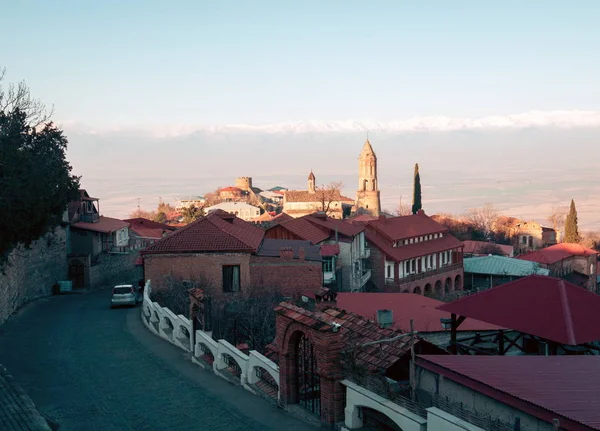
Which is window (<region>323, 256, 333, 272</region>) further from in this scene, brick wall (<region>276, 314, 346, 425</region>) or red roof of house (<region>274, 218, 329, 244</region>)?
brick wall (<region>276, 314, 346, 425</region>)

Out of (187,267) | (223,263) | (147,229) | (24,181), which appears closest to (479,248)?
(147,229)

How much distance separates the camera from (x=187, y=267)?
26.8 meters

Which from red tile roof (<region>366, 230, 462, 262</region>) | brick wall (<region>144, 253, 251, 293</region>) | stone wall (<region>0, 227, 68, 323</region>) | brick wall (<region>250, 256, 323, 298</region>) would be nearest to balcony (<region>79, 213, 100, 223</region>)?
stone wall (<region>0, 227, 68, 323</region>)

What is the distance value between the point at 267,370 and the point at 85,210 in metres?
36.9

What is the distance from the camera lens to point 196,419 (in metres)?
11.4

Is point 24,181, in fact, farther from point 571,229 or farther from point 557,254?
point 571,229

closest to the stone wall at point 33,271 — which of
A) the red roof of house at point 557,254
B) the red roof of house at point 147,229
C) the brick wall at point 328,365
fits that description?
the brick wall at point 328,365

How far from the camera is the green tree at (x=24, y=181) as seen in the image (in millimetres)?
17406

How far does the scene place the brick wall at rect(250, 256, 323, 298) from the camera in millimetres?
27766

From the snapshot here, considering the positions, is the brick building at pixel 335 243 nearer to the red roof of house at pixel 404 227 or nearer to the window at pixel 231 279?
the red roof of house at pixel 404 227

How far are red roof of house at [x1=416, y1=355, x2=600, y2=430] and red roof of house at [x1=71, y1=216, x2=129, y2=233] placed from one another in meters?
37.4

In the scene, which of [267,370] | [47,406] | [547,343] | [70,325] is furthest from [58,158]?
[547,343]

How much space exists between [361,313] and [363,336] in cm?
1584

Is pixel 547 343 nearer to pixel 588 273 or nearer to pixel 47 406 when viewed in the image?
pixel 47 406
